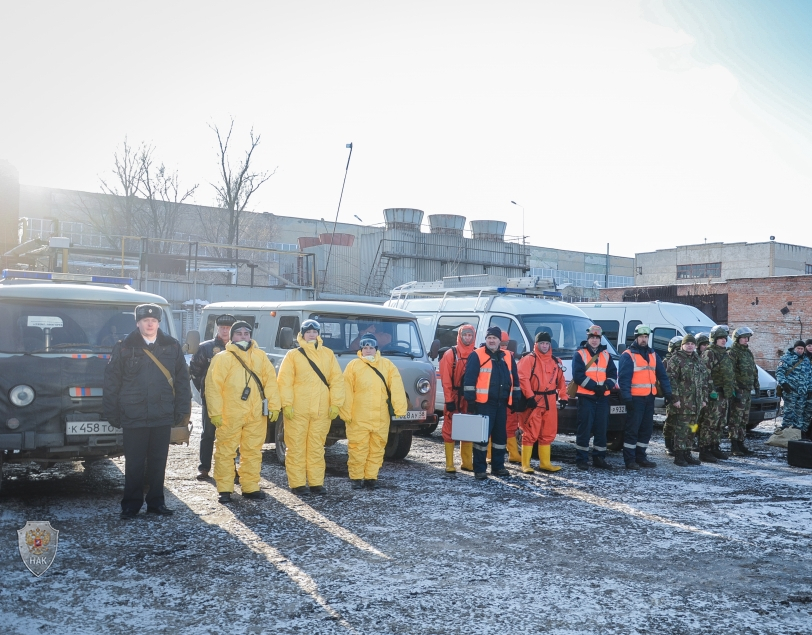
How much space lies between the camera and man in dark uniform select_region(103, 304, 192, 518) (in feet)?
22.8

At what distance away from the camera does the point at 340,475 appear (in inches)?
369

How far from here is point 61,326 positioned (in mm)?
7766

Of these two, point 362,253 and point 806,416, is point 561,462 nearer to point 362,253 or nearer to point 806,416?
point 806,416

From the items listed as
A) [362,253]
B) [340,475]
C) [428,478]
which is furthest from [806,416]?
[362,253]

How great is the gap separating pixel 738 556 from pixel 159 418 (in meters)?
5.25

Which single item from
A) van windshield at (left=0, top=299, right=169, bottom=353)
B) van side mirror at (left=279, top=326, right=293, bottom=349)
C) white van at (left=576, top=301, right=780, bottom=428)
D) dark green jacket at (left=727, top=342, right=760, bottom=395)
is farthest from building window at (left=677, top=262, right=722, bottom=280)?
van windshield at (left=0, top=299, right=169, bottom=353)

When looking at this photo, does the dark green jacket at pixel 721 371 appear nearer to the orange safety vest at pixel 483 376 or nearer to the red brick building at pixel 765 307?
the orange safety vest at pixel 483 376

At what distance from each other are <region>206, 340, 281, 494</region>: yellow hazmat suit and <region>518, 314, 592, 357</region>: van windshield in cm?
543

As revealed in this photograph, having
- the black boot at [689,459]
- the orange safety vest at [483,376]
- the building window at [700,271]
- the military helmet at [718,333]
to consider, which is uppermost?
the building window at [700,271]

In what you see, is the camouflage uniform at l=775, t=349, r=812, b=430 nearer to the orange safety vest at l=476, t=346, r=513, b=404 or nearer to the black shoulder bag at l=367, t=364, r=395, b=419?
the orange safety vest at l=476, t=346, r=513, b=404

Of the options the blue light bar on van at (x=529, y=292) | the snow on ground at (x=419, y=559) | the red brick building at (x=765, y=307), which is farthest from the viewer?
the red brick building at (x=765, y=307)

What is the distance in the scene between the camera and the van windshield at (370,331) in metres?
9.95

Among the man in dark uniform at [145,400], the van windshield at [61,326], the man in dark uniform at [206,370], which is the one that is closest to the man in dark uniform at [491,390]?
the man in dark uniform at [206,370]

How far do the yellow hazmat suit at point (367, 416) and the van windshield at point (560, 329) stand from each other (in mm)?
3991
